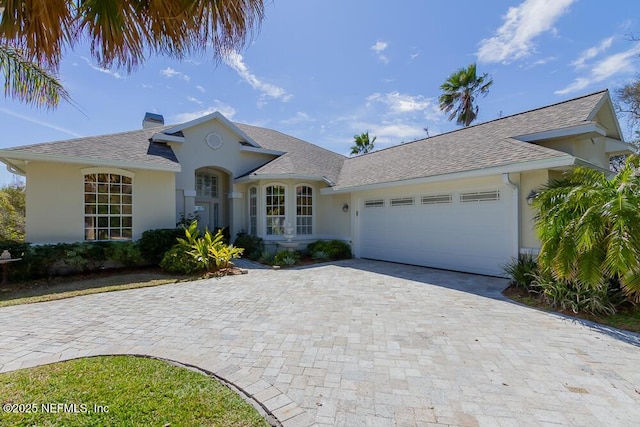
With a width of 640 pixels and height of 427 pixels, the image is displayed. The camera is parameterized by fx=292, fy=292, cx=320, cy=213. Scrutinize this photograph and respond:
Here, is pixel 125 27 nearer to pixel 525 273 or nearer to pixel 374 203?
pixel 525 273

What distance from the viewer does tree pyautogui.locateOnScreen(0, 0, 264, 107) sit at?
2641mm

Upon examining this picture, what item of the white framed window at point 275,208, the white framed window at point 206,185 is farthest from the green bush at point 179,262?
the white framed window at point 206,185

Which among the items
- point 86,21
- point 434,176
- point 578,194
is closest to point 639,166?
point 578,194

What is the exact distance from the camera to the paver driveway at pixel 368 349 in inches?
116

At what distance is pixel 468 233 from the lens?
371 inches

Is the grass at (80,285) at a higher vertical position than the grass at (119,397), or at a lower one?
lower

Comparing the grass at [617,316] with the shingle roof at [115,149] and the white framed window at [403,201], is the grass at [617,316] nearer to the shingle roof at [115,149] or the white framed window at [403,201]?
the white framed window at [403,201]

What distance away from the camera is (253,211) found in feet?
46.7

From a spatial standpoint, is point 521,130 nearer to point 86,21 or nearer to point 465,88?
point 86,21

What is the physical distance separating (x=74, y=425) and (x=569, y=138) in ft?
40.8

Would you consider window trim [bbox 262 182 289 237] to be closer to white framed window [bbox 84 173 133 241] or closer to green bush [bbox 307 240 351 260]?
green bush [bbox 307 240 351 260]

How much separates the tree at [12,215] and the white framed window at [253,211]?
35.3 ft

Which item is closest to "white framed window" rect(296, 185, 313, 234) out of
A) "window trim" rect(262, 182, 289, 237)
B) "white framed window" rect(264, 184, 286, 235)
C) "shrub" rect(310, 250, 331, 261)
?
"window trim" rect(262, 182, 289, 237)

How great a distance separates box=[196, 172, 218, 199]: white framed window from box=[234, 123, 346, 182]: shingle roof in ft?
9.39
